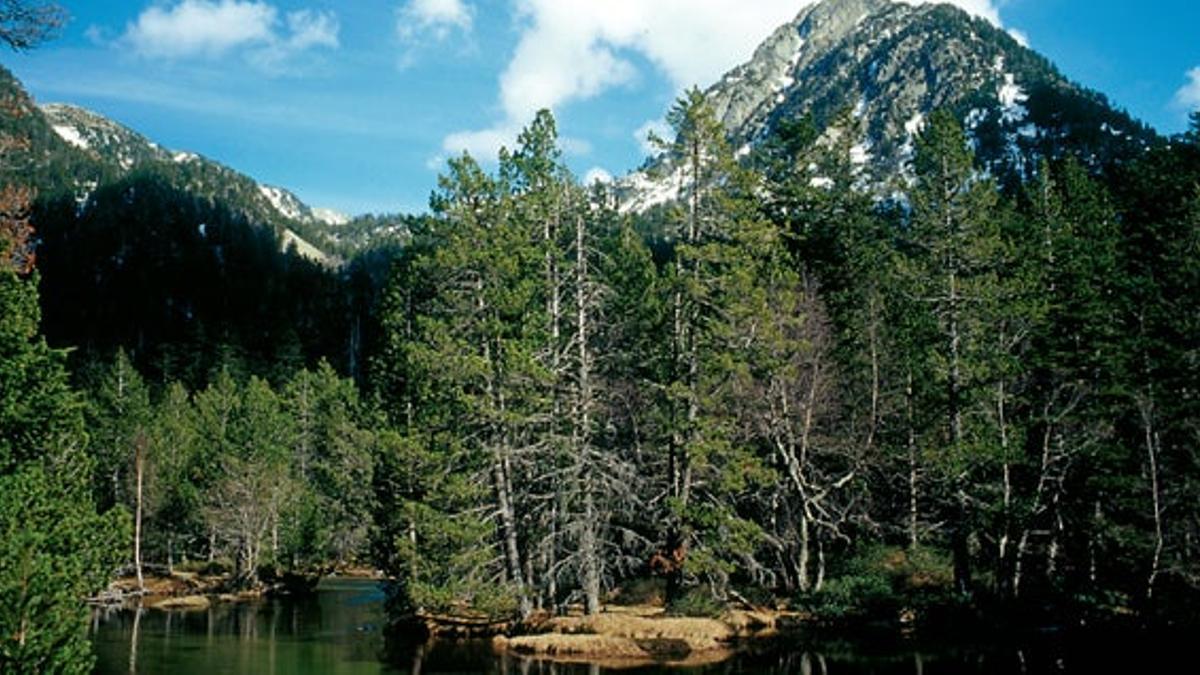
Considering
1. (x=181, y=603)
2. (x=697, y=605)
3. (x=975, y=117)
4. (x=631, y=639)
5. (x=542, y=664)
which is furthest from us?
(x=975, y=117)

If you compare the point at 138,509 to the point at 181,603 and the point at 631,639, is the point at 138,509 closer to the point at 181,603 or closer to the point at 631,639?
the point at 181,603

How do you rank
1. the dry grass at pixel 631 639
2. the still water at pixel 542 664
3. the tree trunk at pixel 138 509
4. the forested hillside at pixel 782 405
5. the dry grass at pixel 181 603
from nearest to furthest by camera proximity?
the still water at pixel 542 664 < the dry grass at pixel 631 639 < the forested hillside at pixel 782 405 < the dry grass at pixel 181 603 < the tree trunk at pixel 138 509

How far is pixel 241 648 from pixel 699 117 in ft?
81.2

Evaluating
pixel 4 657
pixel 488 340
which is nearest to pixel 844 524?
pixel 488 340

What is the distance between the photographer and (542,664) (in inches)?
1075

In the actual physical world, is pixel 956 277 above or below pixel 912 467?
above

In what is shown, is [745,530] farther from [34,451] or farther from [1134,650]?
[34,451]

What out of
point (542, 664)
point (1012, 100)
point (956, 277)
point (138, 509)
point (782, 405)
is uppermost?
point (1012, 100)

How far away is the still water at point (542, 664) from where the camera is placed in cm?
2467

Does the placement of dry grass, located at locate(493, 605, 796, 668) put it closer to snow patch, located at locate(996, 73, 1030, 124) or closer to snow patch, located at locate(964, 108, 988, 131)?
snow patch, located at locate(996, 73, 1030, 124)

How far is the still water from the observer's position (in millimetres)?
24672

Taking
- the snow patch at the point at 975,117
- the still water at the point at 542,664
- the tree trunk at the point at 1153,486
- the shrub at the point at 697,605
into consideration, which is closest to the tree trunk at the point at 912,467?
the still water at the point at 542,664

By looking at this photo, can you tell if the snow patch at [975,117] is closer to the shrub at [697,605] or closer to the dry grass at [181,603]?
the dry grass at [181,603]

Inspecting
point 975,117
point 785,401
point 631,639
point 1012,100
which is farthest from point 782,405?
point 1012,100
